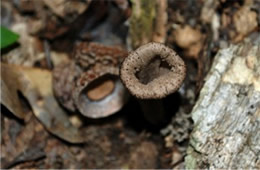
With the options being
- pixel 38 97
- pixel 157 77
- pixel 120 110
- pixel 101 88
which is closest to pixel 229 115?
pixel 157 77

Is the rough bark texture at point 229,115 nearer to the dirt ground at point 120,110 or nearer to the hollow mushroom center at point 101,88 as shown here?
the dirt ground at point 120,110

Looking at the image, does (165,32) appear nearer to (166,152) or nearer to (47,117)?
(166,152)

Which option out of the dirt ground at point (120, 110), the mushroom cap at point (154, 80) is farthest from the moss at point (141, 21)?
the mushroom cap at point (154, 80)

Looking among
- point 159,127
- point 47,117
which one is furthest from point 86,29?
point 159,127

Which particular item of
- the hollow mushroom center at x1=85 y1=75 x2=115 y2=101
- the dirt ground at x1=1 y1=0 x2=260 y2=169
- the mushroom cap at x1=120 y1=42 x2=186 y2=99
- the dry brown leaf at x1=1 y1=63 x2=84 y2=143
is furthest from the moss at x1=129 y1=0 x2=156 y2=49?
the mushroom cap at x1=120 y1=42 x2=186 y2=99

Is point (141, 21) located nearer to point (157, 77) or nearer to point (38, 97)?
point (157, 77)
